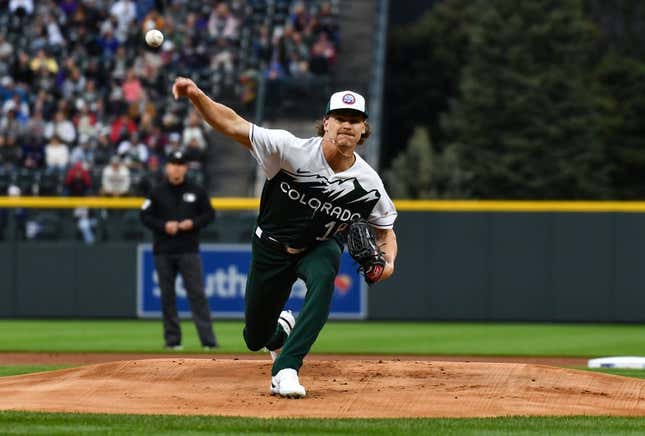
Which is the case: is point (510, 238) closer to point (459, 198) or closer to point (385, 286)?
point (385, 286)

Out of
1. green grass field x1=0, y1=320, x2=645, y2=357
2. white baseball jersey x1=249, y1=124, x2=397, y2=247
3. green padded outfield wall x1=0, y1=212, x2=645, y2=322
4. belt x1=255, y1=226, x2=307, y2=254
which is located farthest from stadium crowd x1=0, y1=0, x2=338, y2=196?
white baseball jersey x1=249, y1=124, x2=397, y2=247

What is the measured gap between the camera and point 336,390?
8.09 metres

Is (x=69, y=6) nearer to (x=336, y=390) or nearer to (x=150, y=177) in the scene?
(x=150, y=177)

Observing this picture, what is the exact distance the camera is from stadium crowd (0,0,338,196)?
73.9ft

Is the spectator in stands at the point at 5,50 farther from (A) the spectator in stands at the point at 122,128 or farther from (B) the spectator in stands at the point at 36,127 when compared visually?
(A) the spectator in stands at the point at 122,128

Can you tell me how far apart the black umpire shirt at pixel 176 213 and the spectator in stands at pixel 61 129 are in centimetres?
989

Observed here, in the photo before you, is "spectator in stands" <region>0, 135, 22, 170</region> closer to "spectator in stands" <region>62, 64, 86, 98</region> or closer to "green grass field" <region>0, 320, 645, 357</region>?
"spectator in stands" <region>62, 64, 86, 98</region>

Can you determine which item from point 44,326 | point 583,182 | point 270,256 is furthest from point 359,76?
point 270,256

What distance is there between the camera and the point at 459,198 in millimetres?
33906

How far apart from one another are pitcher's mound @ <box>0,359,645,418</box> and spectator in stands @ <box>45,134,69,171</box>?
46.0 ft

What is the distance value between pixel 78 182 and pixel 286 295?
13.1 m

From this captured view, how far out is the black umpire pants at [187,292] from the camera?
43.8 ft

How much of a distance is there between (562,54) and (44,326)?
24491 mm

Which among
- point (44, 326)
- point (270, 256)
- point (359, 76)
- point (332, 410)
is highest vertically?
point (359, 76)
